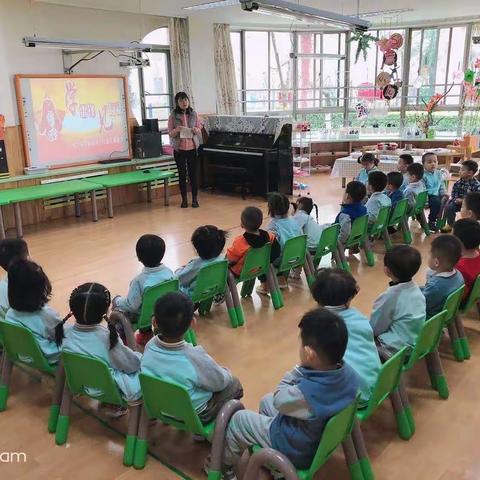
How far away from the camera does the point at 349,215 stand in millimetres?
4434

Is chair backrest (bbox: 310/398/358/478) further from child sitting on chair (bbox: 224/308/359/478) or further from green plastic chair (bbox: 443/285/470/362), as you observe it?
green plastic chair (bbox: 443/285/470/362)

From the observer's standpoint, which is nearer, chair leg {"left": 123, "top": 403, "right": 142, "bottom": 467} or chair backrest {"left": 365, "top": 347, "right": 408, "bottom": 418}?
chair backrest {"left": 365, "top": 347, "right": 408, "bottom": 418}

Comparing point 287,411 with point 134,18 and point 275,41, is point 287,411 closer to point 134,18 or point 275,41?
point 134,18

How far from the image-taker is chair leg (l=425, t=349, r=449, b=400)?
2.63 m

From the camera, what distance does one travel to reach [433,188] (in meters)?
5.58

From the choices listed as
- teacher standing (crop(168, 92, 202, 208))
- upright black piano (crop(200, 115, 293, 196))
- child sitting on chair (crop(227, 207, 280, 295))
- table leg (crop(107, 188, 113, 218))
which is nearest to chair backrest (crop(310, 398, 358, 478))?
child sitting on chair (crop(227, 207, 280, 295))

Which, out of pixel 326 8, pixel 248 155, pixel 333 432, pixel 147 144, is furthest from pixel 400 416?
pixel 326 8

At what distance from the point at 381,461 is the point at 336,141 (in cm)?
805

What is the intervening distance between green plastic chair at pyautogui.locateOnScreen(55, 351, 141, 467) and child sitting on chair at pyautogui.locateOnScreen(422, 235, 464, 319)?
5.24 feet

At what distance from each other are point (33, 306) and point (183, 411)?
1.00m

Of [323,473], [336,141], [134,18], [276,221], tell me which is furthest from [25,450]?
[336,141]

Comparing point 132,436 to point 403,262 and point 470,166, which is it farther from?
point 470,166

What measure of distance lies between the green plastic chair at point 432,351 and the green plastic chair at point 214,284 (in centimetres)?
124

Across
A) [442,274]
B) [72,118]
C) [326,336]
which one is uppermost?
[72,118]
